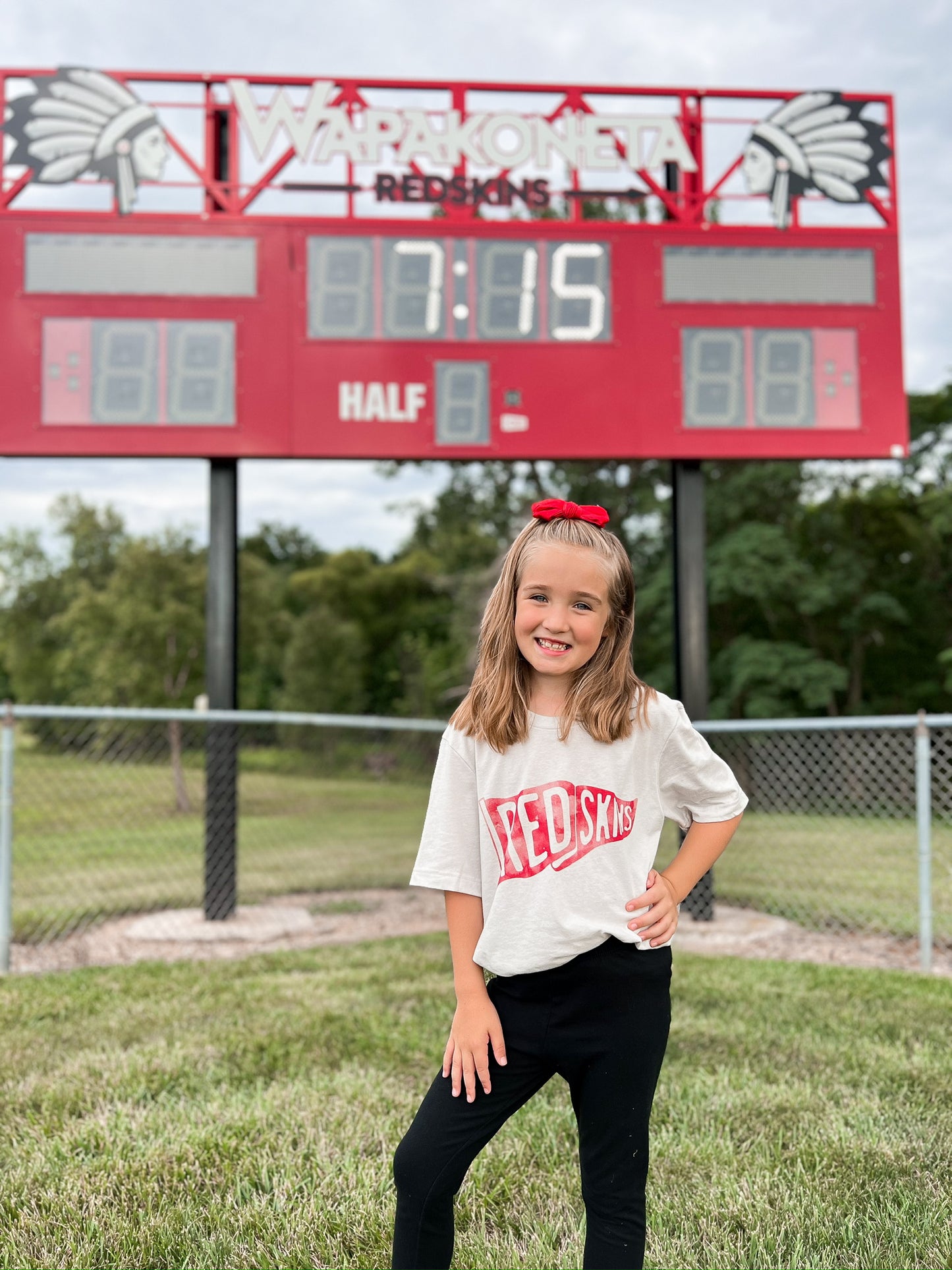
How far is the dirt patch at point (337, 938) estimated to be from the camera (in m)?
5.07

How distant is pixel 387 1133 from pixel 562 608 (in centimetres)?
166

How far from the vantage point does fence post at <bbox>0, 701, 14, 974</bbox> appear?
178 inches

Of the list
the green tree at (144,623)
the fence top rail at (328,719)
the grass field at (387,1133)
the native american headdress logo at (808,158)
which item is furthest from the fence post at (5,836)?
the green tree at (144,623)

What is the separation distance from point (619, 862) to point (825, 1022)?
2.51 meters

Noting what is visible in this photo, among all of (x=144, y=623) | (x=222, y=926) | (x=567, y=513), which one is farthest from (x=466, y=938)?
(x=144, y=623)

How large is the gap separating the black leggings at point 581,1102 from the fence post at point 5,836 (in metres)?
3.57

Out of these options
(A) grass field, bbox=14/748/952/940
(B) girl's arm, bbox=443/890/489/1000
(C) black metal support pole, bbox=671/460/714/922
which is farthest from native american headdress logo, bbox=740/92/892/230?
(B) girl's arm, bbox=443/890/489/1000

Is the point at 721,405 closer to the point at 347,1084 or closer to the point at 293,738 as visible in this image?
the point at 347,1084

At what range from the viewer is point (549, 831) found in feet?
5.04

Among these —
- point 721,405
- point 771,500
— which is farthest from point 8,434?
point 771,500

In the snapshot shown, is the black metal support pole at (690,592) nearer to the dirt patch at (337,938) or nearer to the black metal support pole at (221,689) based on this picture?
the dirt patch at (337,938)

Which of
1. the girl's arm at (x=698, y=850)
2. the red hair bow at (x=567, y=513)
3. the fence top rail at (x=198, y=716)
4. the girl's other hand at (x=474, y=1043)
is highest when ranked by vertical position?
the red hair bow at (x=567, y=513)

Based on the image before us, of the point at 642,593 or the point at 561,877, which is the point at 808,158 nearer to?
the point at 561,877

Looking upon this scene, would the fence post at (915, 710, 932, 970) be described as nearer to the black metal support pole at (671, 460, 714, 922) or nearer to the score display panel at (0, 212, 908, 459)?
the black metal support pole at (671, 460, 714, 922)
